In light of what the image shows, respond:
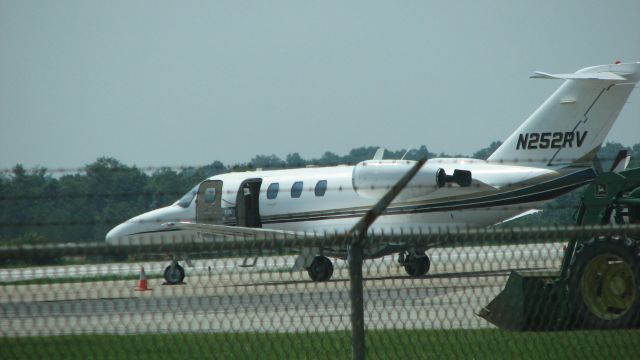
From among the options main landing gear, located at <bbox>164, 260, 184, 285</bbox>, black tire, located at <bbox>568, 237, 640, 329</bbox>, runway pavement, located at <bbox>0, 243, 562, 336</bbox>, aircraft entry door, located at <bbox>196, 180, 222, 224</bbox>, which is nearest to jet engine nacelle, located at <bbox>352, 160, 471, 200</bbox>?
aircraft entry door, located at <bbox>196, 180, 222, 224</bbox>

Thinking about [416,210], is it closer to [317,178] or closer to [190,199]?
[317,178]

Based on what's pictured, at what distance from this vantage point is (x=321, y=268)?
23031mm

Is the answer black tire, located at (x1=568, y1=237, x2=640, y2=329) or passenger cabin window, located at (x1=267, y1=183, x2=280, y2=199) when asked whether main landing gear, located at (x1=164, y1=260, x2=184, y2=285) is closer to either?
passenger cabin window, located at (x1=267, y1=183, x2=280, y2=199)

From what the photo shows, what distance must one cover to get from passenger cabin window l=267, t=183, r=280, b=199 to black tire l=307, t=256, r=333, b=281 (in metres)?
3.06

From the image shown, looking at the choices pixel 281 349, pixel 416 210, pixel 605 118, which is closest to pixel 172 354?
pixel 281 349

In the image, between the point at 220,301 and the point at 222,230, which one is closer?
the point at 220,301

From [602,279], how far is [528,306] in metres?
0.86

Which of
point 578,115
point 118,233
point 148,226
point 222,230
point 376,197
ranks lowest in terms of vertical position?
point 118,233

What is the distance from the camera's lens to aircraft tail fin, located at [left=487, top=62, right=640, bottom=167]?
78.1 ft

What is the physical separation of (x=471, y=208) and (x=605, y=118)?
12.0 ft

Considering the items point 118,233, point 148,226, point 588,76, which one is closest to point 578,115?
point 588,76

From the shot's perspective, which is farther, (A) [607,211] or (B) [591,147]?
(B) [591,147]

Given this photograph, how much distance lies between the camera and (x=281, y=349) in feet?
34.2

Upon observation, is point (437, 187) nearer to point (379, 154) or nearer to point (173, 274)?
point (379, 154)
